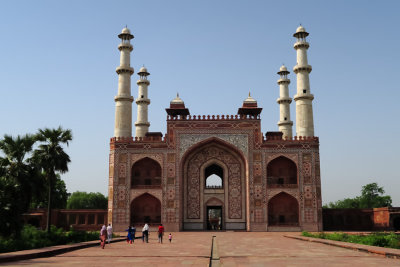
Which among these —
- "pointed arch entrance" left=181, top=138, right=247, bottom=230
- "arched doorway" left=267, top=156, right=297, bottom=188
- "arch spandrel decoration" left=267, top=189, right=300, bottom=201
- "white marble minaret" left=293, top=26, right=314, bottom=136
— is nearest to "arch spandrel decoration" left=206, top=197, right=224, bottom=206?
"pointed arch entrance" left=181, top=138, right=247, bottom=230

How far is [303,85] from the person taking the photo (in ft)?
121

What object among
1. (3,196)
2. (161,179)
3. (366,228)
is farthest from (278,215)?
(3,196)

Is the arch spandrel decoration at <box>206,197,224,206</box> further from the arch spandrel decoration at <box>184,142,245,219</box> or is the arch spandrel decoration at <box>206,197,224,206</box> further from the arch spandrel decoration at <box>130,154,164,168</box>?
the arch spandrel decoration at <box>130,154,164,168</box>

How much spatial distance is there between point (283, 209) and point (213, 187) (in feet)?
19.7

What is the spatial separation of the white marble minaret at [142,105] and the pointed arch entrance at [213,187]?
9043mm

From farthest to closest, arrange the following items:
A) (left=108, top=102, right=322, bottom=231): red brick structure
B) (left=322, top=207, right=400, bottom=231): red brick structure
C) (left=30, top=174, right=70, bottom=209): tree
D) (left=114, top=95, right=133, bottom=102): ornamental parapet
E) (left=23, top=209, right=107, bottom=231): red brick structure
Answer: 1. (left=30, top=174, right=70, bottom=209): tree
2. (left=114, top=95, right=133, bottom=102): ornamental parapet
3. (left=23, top=209, right=107, bottom=231): red brick structure
4. (left=322, top=207, right=400, bottom=231): red brick structure
5. (left=108, top=102, right=322, bottom=231): red brick structure

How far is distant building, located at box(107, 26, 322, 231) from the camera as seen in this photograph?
34000mm

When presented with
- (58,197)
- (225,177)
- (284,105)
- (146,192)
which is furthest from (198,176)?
(58,197)

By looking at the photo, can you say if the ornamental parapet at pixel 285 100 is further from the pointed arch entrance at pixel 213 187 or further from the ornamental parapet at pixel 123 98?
the ornamental parapet at pixel 123 98

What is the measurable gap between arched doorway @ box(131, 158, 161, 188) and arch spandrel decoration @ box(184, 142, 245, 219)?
2.47 metres

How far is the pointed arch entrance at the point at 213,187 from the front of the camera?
35.1 meters

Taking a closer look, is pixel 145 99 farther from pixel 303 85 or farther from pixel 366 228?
pixel 366 228

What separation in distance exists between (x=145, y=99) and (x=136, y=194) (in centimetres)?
1230

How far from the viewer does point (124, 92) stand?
36.9 m
